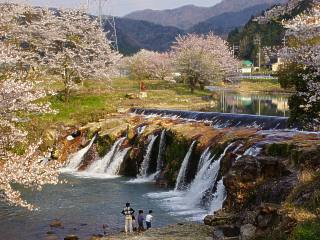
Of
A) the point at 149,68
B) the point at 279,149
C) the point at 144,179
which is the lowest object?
the point at 144,179

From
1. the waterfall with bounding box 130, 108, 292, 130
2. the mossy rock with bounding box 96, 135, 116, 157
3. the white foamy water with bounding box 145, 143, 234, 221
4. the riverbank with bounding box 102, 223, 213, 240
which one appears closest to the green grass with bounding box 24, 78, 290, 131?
the waterfall with bounding box 130, 108, 292, 130

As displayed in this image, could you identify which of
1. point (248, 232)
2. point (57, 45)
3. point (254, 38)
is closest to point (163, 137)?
point (248, 232)

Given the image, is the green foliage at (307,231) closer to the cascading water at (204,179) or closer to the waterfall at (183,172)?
the cascading water at (204,179)

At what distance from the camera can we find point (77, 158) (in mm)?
36625

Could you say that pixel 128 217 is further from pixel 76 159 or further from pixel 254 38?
pixel 254 38

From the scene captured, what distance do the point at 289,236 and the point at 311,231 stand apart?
73cm

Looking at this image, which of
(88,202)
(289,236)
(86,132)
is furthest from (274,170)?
(86,132)

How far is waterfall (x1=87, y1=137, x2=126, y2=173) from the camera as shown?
34312mm

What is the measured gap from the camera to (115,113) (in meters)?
42.8

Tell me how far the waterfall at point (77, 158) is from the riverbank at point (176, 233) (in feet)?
59.3

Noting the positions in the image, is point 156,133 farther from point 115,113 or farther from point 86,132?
point 115,113

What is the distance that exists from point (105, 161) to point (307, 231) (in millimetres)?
24762

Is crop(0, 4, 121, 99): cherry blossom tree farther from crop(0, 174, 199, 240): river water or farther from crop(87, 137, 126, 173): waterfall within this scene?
crop(0, 174, 199, 240): river water

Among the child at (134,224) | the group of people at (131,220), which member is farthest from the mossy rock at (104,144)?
the group of people at (131,220)
